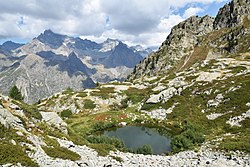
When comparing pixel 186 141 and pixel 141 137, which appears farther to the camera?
pixel 141 137

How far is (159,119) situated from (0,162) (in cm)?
6321

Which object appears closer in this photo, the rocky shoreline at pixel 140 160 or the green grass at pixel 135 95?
the rocky shoreline at pixel 140 160

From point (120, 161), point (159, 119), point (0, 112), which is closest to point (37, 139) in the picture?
point (0, 112)

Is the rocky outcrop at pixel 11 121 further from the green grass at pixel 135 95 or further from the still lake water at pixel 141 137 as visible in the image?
the green grass at pixel 135 95

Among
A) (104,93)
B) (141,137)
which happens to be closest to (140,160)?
(141,137)

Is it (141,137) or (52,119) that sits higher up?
(52,119)

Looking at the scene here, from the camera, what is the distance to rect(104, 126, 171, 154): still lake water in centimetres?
5841

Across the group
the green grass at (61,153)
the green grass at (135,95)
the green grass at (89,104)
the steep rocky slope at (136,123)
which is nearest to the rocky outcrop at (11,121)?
the steep rocky slope at (136,123)

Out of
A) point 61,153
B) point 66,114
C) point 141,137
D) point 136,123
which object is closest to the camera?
point 61,153

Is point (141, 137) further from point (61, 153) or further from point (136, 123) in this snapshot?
point (61, 153)

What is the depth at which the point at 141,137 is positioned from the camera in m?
67.9

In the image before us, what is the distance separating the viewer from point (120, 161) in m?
34.8

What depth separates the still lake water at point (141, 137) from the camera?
58.4 m

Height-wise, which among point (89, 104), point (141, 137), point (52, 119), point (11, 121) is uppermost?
point (11, 121)
